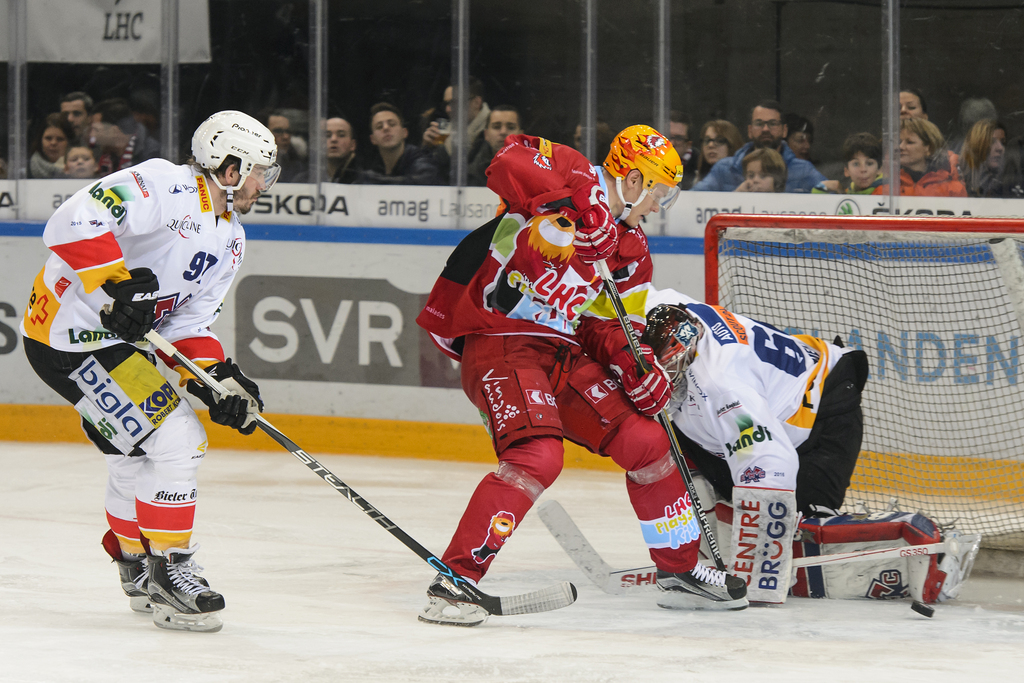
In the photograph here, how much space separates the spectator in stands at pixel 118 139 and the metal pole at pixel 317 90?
0.75 meters

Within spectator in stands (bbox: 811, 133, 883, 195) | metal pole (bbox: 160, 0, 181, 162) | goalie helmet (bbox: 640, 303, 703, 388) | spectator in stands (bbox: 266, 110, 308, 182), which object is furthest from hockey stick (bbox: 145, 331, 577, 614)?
metal pole (bbox: 160, 0, 181, 162)

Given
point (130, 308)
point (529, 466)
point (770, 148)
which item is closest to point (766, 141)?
point (770, 148)

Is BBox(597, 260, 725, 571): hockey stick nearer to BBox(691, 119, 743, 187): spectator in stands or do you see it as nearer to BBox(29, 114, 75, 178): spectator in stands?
BBox(691, 119, 743, 187): spectator in stands

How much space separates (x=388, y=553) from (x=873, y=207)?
7.93 feet

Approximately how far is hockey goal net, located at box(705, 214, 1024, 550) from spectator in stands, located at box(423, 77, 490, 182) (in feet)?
6.27

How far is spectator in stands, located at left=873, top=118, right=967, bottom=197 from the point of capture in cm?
504

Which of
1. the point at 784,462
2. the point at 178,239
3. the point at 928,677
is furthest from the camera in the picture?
the point at 784,462

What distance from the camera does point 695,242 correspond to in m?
5.25

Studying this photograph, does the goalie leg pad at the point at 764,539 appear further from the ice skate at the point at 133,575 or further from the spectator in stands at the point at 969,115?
the spectator in stands at the point at 969,115

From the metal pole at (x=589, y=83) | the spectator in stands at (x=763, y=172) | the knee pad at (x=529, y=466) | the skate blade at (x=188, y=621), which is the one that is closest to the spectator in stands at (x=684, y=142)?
the spectator in stands at (x=763, y=172)

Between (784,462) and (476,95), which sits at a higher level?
(476,95)

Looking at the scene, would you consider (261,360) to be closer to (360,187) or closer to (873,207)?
(360,187)

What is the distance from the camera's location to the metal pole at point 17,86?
6.13m

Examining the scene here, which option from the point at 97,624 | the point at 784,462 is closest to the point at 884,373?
the point at 784,462
